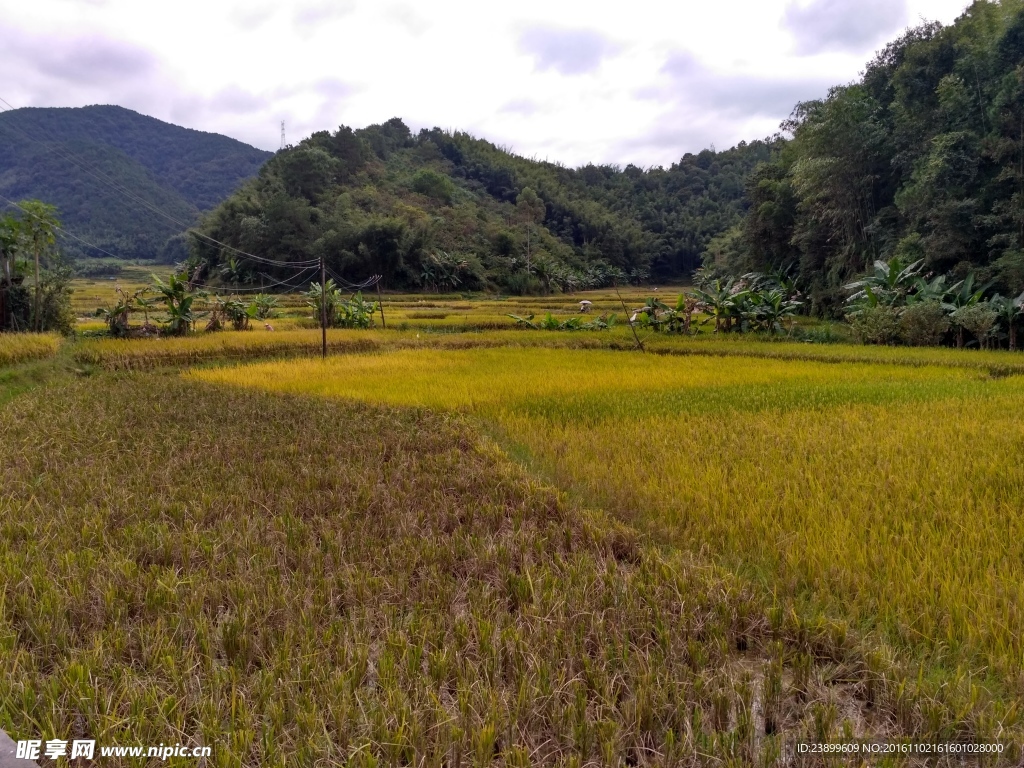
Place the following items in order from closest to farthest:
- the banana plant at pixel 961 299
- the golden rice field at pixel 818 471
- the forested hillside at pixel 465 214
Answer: the golden rice field at pixel 818 471, the banana plant at pixel 961 299, the forested hillside at pixel 465 214

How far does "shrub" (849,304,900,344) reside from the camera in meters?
12.6

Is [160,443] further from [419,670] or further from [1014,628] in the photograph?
[1014,628]

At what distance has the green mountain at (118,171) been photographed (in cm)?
5797

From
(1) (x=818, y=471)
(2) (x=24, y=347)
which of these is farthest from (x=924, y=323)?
(2) (x=24, y=347)

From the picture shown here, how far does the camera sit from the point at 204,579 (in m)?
2.58

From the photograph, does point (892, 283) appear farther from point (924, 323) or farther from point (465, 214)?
point (465, 214)

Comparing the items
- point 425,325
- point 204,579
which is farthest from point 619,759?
point 425,325

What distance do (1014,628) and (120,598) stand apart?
340cm

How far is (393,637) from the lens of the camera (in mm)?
2092

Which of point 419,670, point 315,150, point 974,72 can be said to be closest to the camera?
point 419,670

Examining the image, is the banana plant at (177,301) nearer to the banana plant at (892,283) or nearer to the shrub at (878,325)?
the shrub at (878,325)

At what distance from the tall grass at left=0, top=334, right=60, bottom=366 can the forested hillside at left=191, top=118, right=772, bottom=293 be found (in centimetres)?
2261

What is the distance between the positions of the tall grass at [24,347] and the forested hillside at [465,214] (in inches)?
890

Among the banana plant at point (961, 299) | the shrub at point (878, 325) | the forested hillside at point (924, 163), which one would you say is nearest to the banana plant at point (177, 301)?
the shrub at point (878, 325)
